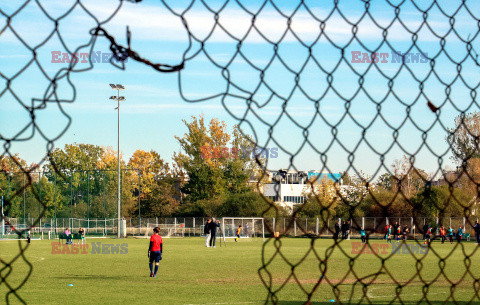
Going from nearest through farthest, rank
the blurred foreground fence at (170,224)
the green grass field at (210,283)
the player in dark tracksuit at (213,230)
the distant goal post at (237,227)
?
the green grass field at (210,283)
the player in dark tracksuit at (213,230)
the distant goal post at (237,227)
the blurred foreground fence at (170,224)

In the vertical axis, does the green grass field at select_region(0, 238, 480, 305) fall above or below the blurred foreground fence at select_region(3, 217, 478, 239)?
below

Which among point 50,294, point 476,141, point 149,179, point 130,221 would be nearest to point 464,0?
point 476,141

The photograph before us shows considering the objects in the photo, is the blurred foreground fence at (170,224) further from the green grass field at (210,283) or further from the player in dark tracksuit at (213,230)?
the green grass field at (210,283)

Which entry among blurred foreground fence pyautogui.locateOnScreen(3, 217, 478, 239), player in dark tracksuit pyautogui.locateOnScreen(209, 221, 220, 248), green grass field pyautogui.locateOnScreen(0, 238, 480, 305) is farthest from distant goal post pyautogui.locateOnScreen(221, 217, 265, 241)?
green grass field pyautogui.locateOnScreen(0, 238, 480, 305)

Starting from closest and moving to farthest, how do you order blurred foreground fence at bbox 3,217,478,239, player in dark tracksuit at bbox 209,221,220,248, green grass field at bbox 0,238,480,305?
green grass field at bbox 0,238,480,305
player in dark tracksuit at bbox 209,221,220,248
blurred foreground fence at bbox 3,217,478,239

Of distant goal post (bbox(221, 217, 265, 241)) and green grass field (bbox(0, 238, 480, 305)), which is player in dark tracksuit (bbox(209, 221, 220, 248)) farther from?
green grass field (bbox(0, 238, 480, 305))

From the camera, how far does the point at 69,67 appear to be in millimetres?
2234

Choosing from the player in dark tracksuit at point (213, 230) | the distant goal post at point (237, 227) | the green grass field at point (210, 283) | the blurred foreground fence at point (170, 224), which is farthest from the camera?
the blurred foreground fence at point (170, 224)

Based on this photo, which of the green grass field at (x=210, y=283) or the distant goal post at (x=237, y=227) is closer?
the green grass field at (x=210, y=283)

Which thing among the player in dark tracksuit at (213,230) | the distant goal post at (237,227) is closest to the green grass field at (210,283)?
the player in dark tracksuit at (213,230)

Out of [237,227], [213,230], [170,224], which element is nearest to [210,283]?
[213,230]

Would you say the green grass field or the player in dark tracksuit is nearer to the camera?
the green grass field

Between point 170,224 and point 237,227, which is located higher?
point 170,224

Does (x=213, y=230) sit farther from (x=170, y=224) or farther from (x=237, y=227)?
(x=170, y=224)
